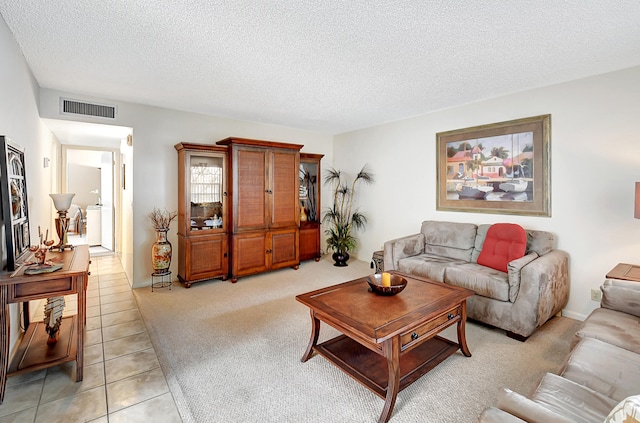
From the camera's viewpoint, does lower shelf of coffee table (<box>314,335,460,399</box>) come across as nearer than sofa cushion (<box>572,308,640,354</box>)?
No

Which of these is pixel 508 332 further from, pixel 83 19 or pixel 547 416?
pixel 83 19

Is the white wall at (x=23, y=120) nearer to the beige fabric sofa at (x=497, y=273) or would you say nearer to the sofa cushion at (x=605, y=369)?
the sofa cushion at (x=605, y=369)

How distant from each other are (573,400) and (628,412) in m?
0.69

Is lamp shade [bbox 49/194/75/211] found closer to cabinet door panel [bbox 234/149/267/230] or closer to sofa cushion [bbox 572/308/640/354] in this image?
cabinet door panel [bbox 234/149/267/230]

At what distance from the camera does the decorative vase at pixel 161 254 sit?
3.84 metres

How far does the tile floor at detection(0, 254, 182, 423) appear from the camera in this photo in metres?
1.72

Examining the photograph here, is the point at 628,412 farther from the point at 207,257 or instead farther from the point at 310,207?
the point at 310,207

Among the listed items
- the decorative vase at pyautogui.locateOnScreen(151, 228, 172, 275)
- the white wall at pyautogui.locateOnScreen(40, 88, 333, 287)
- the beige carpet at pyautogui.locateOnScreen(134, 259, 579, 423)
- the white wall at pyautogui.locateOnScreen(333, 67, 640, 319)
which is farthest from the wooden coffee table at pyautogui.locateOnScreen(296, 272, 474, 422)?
the white wall at pyautogui.locateOnScreen(40, 88, 333, 287)

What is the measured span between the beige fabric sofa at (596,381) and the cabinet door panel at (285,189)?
365 centimetres

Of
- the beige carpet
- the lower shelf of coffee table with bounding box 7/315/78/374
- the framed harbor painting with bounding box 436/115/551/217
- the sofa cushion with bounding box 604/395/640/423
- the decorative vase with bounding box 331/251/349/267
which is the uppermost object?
the framed harbor painting with bounding box 436/115/551/217

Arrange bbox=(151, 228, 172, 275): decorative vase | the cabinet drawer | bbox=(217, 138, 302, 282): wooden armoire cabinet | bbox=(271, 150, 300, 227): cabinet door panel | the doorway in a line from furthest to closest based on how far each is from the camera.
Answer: the doorway
bbox=(271, 150, 300, 227): cabinet door panel
bbox=(217, 138, 302, 282): wooden armoire cabinet
bbox=(151, 228, 172, 275): decorative vase
the cabinet drawer

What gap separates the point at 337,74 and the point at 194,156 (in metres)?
2.25

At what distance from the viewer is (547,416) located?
0.94 metres

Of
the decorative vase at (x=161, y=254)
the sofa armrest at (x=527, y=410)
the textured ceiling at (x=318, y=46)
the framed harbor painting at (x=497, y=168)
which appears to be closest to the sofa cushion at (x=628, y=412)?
the sofa armrest at (x=527, y=410)
